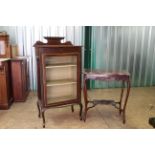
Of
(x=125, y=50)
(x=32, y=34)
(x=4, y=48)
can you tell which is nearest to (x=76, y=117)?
(x=4, y=48)

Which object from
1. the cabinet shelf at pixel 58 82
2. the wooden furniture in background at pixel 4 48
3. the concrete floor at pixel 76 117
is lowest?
the concrete floor at pixel 76 117

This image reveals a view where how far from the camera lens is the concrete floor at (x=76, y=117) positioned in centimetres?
258

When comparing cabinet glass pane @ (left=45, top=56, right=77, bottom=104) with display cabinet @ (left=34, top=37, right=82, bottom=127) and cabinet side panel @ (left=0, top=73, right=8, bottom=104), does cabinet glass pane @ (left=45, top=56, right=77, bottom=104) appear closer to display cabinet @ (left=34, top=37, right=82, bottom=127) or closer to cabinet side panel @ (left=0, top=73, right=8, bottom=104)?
display cabinet @ (left=34, top=37, right=82, bottom=127)

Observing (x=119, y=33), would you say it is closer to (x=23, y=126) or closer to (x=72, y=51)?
(x=72, y=51)

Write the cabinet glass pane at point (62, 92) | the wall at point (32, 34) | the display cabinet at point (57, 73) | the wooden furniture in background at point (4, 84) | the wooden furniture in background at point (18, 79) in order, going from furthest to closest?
1. the wall at point (32, 34)
2. the wooden furniture in background at point (18, 79)
3. the wooden furniture in background at point (4, 84)
4. the cabinet glass pane at point (62, 92)
5. the display cabinet at point (57, 73)

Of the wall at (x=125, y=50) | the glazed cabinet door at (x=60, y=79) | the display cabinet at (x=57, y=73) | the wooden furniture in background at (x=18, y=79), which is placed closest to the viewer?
the display cabinet at (x=57, y=73)

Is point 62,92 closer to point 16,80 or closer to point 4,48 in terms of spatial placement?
point 16,80

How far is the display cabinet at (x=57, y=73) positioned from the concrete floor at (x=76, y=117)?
27cm

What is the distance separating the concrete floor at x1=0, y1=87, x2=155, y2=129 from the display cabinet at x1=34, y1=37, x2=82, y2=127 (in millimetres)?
270

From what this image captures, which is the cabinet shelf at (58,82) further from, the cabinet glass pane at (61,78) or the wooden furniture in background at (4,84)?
the wooden furniture in background at (4,84)

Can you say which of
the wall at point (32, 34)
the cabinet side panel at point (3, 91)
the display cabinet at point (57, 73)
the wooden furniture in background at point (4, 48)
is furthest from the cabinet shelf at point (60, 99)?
the wall at point (32, 34)

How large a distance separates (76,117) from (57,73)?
766mm

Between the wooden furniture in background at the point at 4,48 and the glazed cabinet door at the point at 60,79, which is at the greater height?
the wooden furniture in background at the point at 4,48

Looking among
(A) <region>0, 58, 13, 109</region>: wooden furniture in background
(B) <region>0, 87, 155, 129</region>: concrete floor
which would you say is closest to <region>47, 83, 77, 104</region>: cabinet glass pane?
(B) <region>0, 87, 155, 129</region>: concrete floor
